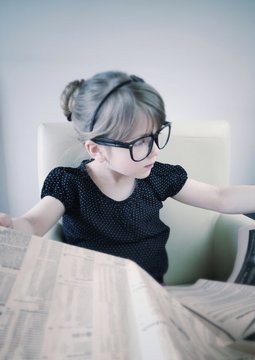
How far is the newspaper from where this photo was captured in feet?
0.99

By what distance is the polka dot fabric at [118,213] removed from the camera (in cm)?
75

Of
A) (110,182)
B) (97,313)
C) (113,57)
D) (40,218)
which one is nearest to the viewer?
(97,313)

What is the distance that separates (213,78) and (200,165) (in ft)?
1.96

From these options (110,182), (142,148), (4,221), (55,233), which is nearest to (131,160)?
(142,148)

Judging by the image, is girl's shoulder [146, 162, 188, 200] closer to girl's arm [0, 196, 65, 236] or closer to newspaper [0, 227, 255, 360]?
girl's arm [0, 196, 65, 236]

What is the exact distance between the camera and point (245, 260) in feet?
2.21

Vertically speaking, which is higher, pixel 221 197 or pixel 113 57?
pixel 113 57

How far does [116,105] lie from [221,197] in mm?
394

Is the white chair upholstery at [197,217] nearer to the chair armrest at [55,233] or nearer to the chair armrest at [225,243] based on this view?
the chair armrest at [225,243]

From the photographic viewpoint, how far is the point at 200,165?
94 centimetres

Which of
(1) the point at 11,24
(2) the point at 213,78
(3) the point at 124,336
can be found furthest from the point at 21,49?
(3) the point at 124,336

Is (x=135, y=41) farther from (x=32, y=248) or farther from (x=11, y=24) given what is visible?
(x=32, y=248)

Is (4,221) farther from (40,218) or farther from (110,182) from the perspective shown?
(110,182)

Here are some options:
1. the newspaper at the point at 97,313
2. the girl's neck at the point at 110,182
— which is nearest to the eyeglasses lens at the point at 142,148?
the girl's neck at the point at 110,182
